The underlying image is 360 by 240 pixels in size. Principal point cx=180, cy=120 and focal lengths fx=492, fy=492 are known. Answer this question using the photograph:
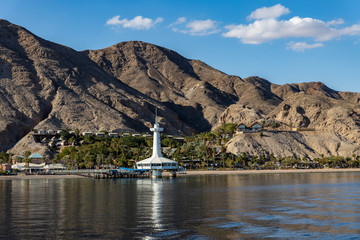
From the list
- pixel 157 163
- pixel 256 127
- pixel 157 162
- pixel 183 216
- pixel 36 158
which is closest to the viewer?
pixel 183 216

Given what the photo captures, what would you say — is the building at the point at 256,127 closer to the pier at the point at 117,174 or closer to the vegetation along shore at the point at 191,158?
the vegetation along shore at the point at 191,158

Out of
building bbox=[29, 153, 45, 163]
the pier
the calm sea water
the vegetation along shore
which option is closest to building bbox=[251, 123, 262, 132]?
the vegetation along shore

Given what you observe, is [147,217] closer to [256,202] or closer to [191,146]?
[256,202]

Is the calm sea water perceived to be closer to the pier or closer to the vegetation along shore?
the pier

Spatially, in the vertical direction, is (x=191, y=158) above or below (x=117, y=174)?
above

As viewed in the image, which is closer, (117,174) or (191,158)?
(117,174)

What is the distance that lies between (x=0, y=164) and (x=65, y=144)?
1171 inches

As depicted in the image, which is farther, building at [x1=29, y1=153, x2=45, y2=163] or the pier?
building at [x1=29, y1=153, x2=45, y2=163]

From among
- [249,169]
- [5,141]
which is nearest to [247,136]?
[249,169]

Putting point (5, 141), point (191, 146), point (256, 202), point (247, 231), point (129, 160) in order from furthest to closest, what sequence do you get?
point (5, 141) → point (191, 146) → point (129, 160) → point (256, 202) → point (247, 231)

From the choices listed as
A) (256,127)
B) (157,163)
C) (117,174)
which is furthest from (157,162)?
(256,127)

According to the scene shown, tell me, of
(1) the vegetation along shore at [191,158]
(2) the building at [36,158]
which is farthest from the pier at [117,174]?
(2) the building at [36,158]

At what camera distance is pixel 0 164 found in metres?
159

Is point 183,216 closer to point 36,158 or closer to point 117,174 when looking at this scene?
point 117,174
